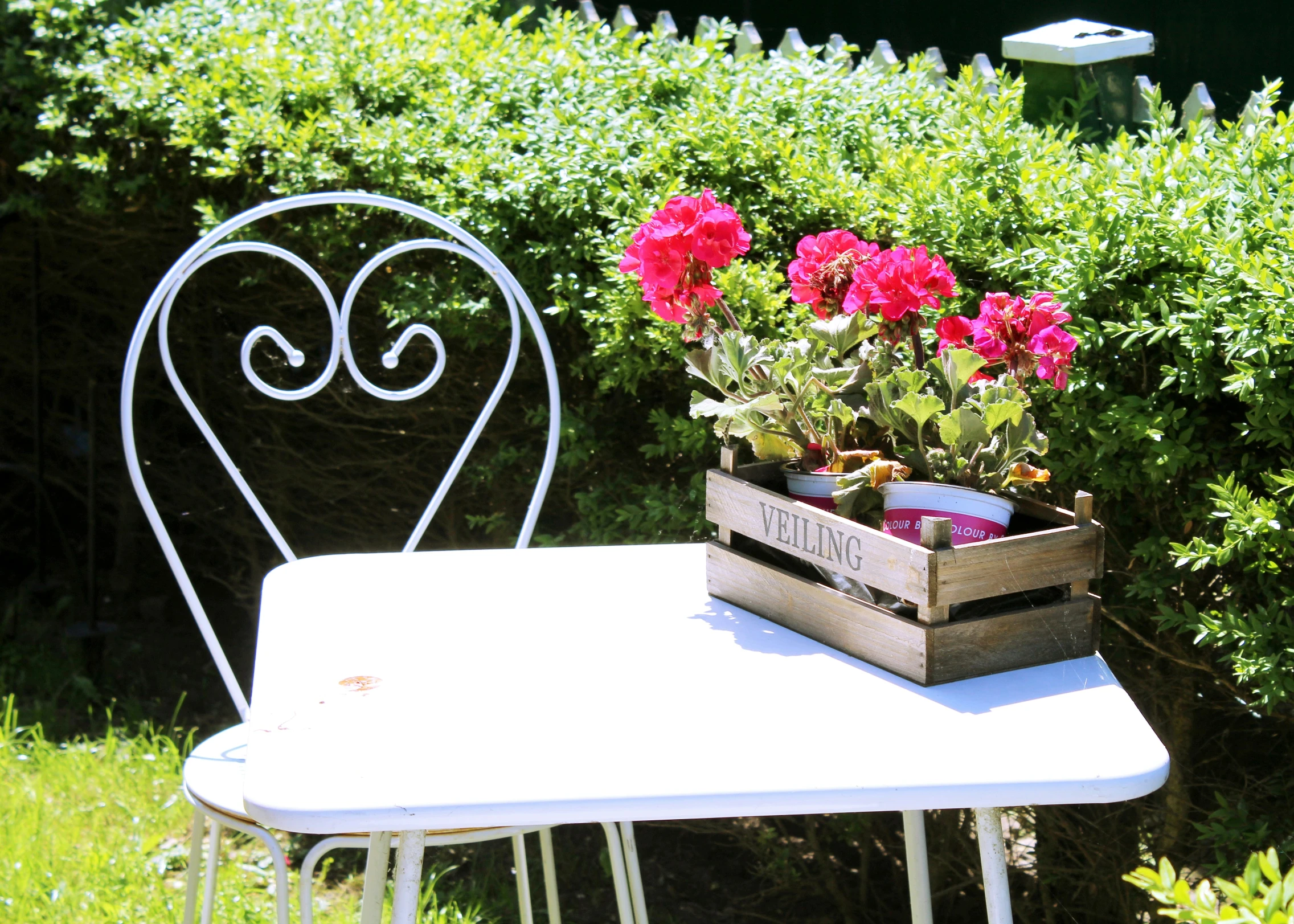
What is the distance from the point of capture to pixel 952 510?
124cm

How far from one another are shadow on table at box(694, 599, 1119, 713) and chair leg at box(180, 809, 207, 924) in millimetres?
896

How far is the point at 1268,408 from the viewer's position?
54.3 inches

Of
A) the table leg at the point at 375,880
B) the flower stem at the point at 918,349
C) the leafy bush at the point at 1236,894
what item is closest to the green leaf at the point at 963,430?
the flower stem at the point at 918,349

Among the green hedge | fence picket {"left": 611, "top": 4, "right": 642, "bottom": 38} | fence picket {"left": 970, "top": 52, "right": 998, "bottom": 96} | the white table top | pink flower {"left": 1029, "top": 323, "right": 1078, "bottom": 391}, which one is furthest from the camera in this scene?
fence picket {"left": 611, "top": 4, "right": 642, "bottom": 38}

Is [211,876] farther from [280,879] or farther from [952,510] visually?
[952,510]

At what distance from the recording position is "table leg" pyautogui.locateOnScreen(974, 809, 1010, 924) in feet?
3.63

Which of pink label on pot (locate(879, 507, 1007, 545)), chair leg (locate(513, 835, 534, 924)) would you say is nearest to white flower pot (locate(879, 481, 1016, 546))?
pink label on pot (locate(879, 507, 1007, 545))

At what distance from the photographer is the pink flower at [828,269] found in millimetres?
1367

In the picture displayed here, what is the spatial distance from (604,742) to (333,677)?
0.31 m

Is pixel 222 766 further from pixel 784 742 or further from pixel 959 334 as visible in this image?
pixel 959 334

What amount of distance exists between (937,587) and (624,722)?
0.31 m

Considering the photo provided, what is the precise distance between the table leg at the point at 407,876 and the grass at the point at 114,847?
1279 mm

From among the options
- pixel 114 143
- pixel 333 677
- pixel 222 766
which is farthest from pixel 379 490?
pixel 333 677

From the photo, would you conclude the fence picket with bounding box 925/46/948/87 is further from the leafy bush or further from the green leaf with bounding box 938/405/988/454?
the leafy bush
